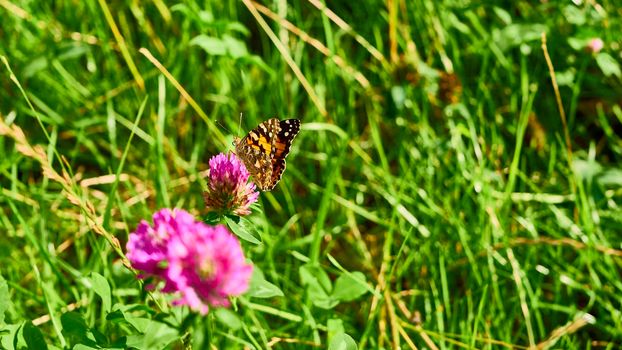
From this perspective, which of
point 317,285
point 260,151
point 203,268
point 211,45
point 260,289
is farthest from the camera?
point 211,45

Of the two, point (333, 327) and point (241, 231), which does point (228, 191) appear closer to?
point (241, 231)

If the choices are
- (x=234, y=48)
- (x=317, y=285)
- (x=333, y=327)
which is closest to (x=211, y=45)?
(x=234, y=48)

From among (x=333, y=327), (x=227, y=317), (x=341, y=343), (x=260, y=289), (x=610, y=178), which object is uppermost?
(x=227, y=317)

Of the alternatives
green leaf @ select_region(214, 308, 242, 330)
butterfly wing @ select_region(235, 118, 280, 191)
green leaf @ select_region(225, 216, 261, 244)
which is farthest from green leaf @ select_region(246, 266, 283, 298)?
butterfly wing @ select_region(235, 118, 280, 191)

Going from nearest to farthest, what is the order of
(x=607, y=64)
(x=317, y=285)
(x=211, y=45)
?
(x=317, y=285)
(x=211, y=45)
(x=607, y=64)

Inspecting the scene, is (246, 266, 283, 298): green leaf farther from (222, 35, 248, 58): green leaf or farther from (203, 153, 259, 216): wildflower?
(222, 35, 248, 58): green leaf

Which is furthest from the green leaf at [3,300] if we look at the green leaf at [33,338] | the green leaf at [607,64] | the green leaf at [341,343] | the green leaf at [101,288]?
the green leaf at [607,64]
